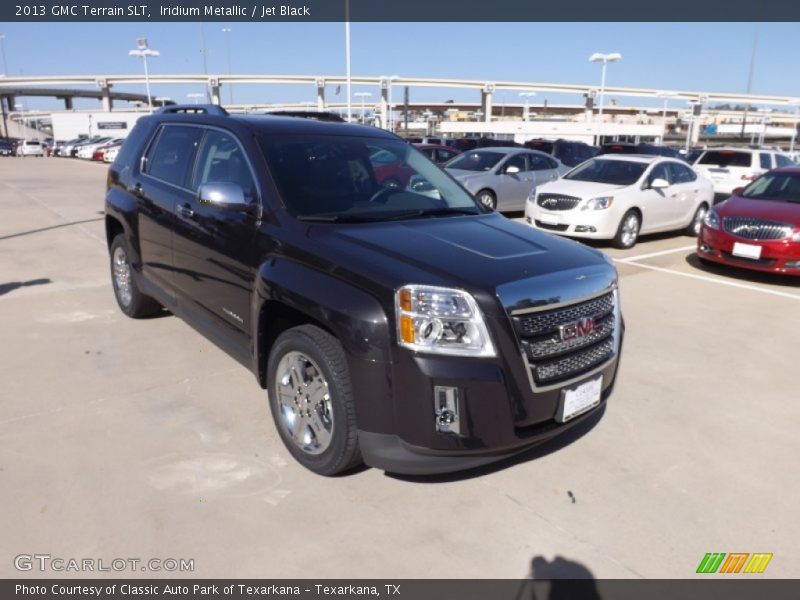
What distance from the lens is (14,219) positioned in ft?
40.4

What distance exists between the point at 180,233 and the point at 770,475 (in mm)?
4090

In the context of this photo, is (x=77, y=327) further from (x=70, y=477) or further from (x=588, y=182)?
(x=588, y=182)

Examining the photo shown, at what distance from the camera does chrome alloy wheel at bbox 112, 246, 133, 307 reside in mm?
5770

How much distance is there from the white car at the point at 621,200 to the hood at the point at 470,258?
22.1 ft

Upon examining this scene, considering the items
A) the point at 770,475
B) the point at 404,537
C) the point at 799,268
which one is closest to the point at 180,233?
the point at 404,537

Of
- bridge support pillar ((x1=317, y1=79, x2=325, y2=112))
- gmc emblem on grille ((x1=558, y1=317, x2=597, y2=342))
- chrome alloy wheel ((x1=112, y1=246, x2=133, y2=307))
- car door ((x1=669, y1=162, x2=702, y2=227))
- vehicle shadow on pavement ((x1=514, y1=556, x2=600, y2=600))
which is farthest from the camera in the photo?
bridge support pillar ((x1=317, y1=79, x2=325, y2=112))

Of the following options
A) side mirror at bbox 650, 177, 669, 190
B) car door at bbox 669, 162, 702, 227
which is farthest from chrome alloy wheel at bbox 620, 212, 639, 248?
car door at bbox 669, 162, 702, 227

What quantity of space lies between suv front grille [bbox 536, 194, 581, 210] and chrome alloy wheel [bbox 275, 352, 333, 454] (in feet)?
25.6

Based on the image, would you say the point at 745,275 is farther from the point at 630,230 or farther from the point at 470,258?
the point at 470,258

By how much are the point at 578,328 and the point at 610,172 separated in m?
8.97

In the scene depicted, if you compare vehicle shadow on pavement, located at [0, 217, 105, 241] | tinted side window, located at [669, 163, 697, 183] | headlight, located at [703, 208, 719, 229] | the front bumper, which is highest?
tinted side window, located at [669, 163, 697, 183]

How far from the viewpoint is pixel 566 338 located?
10.1 ft

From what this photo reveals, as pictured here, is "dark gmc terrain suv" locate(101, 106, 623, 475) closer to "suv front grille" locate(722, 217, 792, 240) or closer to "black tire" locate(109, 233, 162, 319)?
"black tire" locate(109, 233, 162, 319)

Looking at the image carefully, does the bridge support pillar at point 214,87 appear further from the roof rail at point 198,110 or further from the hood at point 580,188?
→ the roof rail at point 198,110
